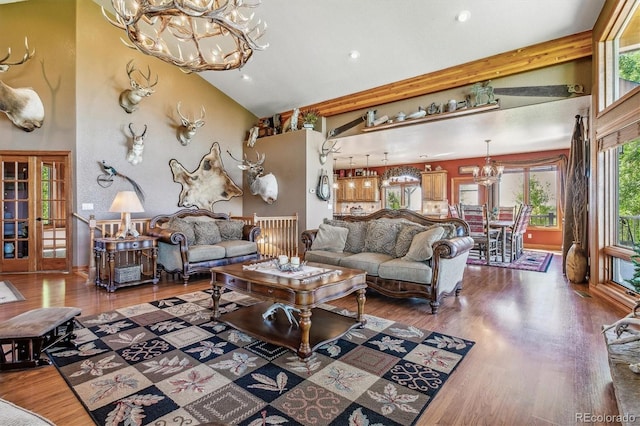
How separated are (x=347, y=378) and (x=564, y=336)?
6.94 ft

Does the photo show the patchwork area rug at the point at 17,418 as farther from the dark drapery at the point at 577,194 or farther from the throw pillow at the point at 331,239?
the dark drapery at the point at 577,194

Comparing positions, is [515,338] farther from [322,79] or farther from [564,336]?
[322,79]

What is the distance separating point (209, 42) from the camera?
5.79m

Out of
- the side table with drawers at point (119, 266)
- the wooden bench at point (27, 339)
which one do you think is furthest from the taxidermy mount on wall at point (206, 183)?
the wooden bench at point (27, 339)

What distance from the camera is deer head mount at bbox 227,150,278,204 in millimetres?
6941

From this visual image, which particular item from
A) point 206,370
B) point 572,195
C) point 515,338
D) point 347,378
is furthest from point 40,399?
point 572,195

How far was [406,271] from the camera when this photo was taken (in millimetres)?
3672

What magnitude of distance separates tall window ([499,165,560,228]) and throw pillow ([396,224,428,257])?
6.74m

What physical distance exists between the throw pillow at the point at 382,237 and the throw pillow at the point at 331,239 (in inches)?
14.0

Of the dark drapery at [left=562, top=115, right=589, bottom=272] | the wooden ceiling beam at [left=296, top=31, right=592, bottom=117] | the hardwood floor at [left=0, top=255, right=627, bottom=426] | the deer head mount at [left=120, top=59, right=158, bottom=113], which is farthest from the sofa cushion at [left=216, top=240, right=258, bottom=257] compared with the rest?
the dark drapery at [left=562, top=115, right=589, bottom=272]

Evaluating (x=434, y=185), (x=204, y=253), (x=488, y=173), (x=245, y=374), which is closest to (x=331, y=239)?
(x=204, y=253)

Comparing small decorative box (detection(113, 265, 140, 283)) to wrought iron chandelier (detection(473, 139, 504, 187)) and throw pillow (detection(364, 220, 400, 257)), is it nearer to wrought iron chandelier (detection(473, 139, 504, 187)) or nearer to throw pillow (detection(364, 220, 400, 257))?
throw pillow (detection(364, 220, 400, 257))

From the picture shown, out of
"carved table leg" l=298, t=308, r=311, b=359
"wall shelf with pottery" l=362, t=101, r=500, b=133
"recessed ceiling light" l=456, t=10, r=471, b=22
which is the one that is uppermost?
"recessed ceiling light" l=456, t=10, r=471, b=22

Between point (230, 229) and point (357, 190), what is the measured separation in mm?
7141
